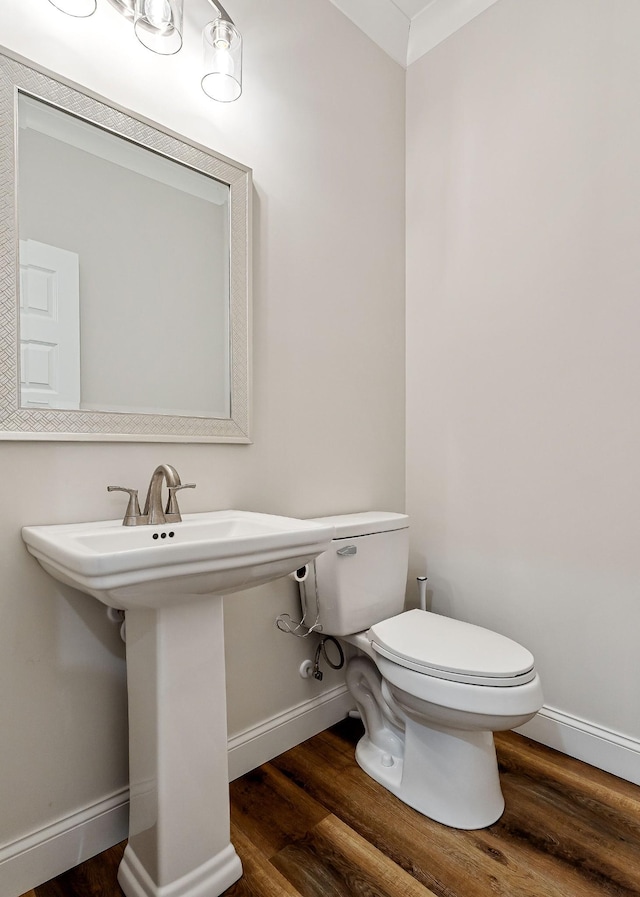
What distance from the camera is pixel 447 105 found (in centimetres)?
199

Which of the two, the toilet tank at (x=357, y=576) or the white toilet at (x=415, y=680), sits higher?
the toilet tank at (x=357, y=576)

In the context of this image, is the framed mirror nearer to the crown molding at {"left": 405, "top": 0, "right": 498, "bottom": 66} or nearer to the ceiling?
the ceiling

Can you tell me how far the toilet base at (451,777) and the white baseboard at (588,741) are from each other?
384 millimetres

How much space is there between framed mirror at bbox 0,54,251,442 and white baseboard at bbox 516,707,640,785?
4.45 feet

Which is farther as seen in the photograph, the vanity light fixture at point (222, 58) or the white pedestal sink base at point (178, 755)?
the vanity light fixture at point (222, 58)

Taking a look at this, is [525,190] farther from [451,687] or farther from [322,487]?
[451,687]

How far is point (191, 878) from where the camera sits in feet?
3.55

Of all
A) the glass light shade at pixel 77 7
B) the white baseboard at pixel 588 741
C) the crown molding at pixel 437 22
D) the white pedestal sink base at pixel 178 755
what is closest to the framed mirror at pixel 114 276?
the glass light shade at pixel 77 7

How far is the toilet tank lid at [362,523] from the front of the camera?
5.15ft

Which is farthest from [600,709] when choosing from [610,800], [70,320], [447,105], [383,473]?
[447,105]

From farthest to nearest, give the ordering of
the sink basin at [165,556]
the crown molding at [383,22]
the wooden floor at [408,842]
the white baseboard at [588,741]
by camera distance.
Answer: the crown molding at [383,22] → the white baseboard at [588,741] → the wooden floor at [408,842] → the sink basin at [165,556]

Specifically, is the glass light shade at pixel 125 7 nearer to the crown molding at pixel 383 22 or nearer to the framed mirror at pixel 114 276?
the framed mirror at pixel 114 276

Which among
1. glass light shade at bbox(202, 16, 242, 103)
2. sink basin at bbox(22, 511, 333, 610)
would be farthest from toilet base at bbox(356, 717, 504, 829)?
glass light shade at bbox(202, 16, 242, 103)

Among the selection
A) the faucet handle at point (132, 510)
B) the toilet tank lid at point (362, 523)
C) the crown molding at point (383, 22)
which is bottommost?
the toilet tank lid at point (362, 523)
